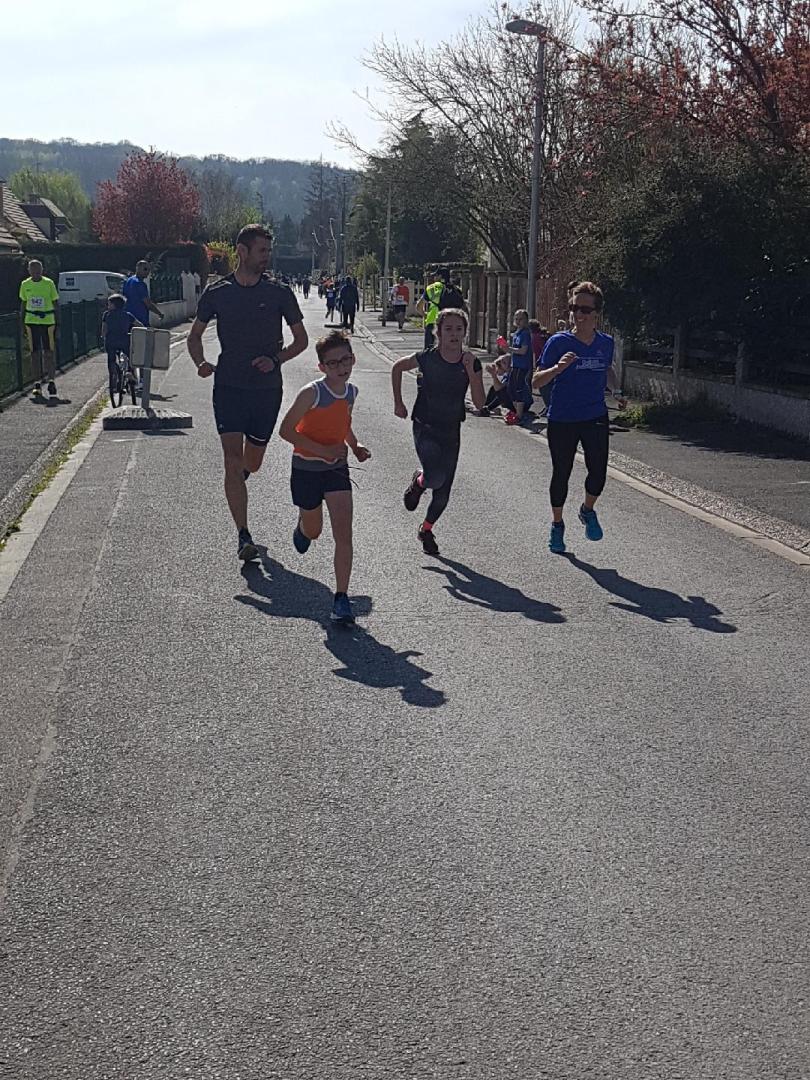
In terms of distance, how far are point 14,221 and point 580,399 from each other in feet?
235

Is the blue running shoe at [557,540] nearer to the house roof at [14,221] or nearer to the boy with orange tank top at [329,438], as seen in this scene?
the boy with orange tank top at [329,438]

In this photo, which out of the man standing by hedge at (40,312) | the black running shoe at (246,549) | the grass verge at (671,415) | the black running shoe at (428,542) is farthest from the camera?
the man standing by hedge at (40,312)

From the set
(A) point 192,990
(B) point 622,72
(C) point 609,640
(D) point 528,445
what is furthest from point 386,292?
(A) point 192,990

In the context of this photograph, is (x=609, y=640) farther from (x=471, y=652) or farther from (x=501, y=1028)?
(x=501, y=1028)

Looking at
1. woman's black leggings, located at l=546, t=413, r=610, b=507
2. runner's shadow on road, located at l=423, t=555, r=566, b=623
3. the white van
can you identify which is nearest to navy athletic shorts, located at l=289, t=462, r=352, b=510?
runner's shadow on road, located at l=423, t=555, r=566, b=623

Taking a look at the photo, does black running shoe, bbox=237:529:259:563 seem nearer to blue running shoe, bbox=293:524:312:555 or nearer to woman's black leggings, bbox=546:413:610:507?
blue running shoe, bbox=293:524:312:555

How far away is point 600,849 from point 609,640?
302 cm

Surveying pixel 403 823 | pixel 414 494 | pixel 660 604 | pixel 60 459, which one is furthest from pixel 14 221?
pixel 403 823

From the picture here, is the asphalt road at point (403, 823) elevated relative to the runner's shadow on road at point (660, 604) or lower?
elevated

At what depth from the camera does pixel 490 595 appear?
348 inches

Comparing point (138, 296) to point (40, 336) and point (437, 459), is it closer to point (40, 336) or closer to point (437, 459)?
point (40, 336)

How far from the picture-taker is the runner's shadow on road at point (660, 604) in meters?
8.19

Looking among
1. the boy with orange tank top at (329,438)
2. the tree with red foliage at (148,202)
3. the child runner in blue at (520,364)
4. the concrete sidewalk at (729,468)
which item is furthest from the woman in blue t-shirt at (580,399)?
the tree with red foliage at (148,202)

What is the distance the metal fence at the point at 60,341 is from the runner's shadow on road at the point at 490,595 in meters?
13.3
